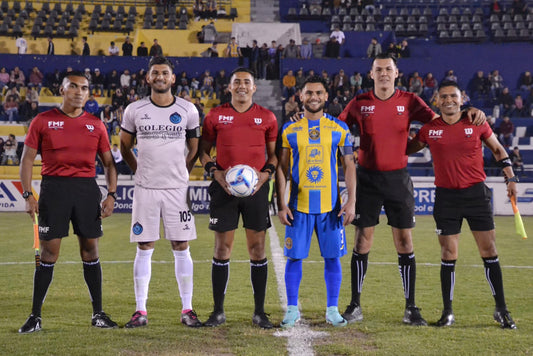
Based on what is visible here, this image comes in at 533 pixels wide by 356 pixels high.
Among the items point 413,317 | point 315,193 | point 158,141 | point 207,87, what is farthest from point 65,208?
point 207,87

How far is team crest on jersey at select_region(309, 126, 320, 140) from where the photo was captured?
583cm

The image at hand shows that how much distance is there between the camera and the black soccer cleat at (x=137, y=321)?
566 cm

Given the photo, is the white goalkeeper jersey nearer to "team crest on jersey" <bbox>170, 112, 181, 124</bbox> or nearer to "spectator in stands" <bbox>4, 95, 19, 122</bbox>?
"team crest on jersey" <bbox>170, 112, 181, 124</bbox>

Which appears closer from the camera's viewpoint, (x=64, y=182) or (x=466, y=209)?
(x=64, y=182)

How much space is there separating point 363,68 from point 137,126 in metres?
19.7

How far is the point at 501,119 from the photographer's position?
22.9 metres

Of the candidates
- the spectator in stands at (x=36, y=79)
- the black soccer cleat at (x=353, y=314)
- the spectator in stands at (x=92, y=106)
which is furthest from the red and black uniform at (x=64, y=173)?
the spectator in stands at (x=36, y=79)

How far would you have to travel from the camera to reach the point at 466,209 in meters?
5.83

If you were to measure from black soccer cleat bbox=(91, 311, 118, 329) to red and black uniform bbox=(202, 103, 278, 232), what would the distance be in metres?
1.22

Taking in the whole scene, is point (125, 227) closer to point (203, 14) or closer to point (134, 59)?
point (134, 59)

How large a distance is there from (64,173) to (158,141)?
2.79 ft

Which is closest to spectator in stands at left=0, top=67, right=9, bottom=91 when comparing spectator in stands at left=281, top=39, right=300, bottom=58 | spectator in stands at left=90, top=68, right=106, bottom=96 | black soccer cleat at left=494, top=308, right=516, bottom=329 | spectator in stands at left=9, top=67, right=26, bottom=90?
spectator in stands at left=9, top=67, right=26, bottom=90

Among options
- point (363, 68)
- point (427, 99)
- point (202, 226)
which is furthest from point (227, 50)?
point (202, 226)

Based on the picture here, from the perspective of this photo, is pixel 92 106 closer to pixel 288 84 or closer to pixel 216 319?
pixel 288 84
